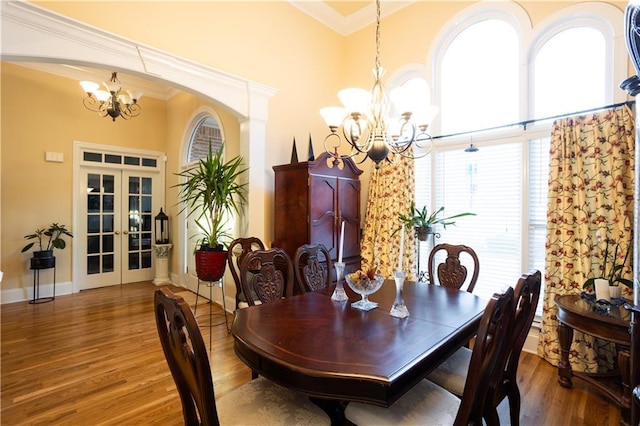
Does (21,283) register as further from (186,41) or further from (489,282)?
(489,282)

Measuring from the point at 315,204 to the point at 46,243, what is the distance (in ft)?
14.3

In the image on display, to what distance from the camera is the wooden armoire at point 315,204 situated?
3.29m

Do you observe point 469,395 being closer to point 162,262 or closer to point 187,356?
point 187,356

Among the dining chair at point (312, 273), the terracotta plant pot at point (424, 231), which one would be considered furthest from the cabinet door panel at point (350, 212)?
the dining chair at point (312, 273)

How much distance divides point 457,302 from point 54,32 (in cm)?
350

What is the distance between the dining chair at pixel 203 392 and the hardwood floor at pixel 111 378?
96 centimetres

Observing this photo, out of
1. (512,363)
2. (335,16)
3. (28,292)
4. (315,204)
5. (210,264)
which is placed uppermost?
(335,16)

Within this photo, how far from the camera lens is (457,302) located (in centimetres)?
198

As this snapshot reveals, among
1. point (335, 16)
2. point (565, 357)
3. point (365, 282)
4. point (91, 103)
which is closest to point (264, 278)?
point (365, 282)

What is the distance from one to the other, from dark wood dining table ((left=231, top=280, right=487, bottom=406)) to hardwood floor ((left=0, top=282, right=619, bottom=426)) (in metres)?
0.99

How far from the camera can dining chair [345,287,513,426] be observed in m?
1.08

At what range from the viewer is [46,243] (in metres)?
4.64

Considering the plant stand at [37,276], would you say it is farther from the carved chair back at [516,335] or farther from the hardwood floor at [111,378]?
the carved chair back at [516,335]

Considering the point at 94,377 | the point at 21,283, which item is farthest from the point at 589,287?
the point at 21,283
